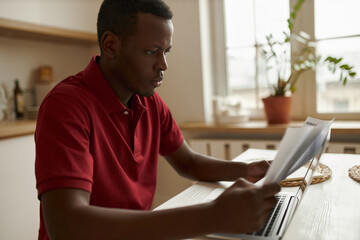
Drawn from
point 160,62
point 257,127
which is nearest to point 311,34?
point 257,127

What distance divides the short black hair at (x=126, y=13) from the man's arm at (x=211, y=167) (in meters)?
0.50

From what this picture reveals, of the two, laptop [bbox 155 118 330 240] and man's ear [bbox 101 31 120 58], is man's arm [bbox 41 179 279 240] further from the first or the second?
man's ear [bbox 101 31 120 58]

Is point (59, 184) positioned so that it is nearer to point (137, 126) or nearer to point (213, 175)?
point (137, 126)

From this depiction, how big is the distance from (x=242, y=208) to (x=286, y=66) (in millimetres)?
1722

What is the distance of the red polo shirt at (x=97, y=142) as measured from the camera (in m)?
0.74

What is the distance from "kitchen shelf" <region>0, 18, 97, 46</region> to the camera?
1.94 meters

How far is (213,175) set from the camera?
3.81ft

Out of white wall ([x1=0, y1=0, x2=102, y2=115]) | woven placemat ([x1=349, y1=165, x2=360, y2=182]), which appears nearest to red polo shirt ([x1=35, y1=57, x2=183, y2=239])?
woven placemat ([x1=349, y1=165, x2=360, y2=182])

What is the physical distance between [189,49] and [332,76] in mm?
950

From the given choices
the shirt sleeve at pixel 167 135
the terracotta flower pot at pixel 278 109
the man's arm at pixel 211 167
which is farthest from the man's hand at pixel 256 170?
the terracotta flower pot at pixel 278 109

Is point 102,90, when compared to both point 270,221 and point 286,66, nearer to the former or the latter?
point 270,221

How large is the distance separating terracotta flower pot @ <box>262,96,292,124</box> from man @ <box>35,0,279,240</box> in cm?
99

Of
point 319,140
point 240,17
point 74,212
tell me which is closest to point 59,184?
point 74,212

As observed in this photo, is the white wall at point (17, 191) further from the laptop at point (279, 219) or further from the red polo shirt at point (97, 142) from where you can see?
the laptop at point (279, 219)
